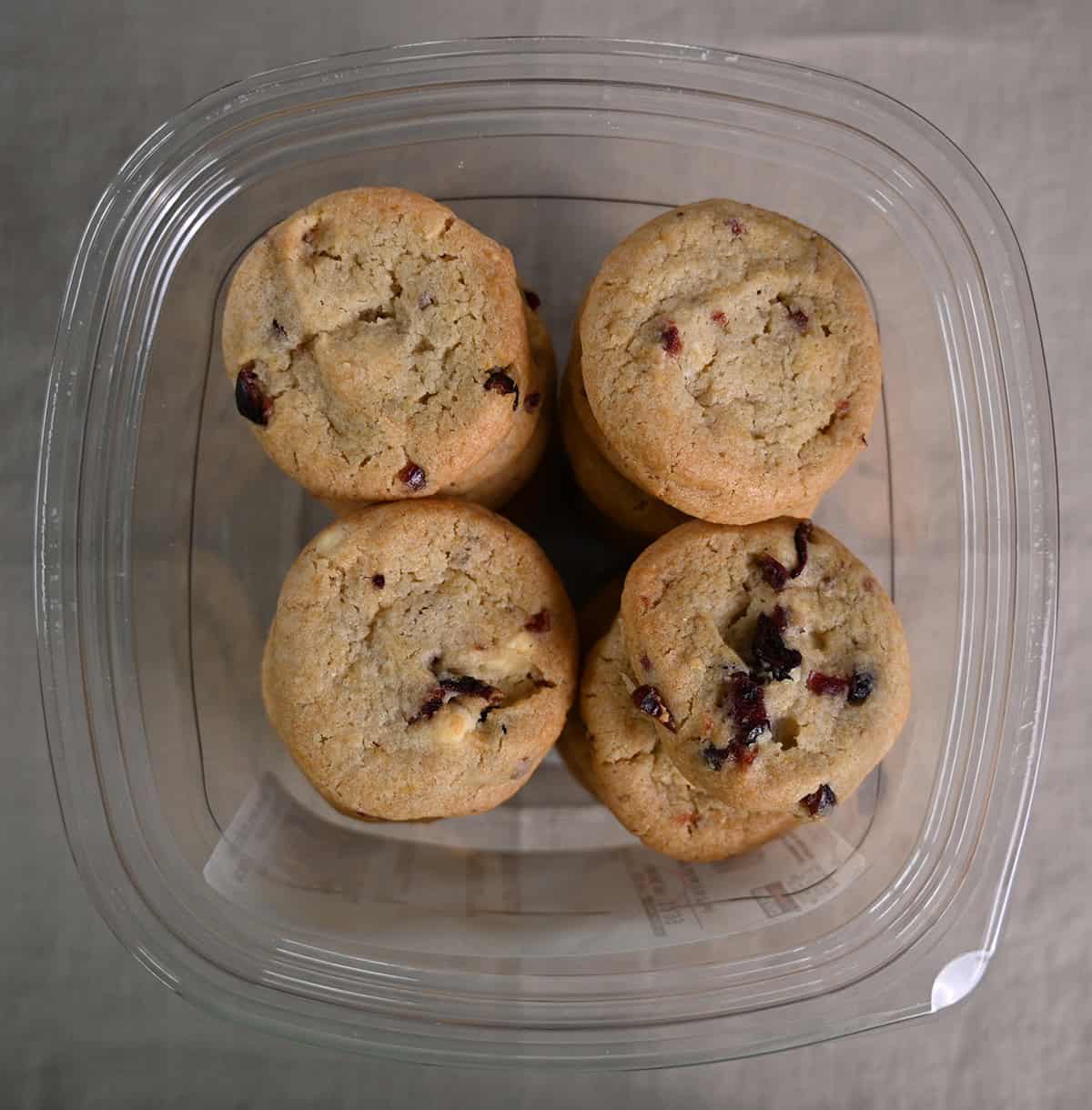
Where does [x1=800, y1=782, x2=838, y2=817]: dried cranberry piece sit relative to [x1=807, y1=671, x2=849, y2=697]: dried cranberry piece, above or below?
below

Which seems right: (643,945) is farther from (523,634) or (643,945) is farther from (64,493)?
(64,493)

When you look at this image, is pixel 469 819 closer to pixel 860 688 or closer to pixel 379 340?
pixel 860 688

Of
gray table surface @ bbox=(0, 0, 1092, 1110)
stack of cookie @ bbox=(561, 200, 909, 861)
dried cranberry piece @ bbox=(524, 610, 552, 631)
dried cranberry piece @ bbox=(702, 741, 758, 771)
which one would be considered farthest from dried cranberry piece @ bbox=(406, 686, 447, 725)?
gray table surface @ bbox=(0, 0, 1092, 1110)

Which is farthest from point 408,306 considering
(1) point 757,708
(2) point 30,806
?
(2) point 30,806

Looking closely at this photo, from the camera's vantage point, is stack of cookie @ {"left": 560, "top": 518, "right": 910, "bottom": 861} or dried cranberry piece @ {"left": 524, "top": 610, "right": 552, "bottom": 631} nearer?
stack of cookie @ {"left": 560, "top": 518, "right": 910, "bottom": 861}

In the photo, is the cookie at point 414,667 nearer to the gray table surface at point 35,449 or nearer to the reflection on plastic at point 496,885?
the reflection on plastic at point 496,885

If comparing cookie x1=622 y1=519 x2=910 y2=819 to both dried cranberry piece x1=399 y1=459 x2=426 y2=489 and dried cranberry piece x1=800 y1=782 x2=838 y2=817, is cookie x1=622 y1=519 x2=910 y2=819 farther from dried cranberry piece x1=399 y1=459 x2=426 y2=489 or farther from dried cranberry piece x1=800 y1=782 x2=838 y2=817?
dried cranberry piece x1=399 y1=459 x2=426 y2=489

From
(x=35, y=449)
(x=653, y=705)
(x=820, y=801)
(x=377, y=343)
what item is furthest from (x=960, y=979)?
(x=35, y=449)
